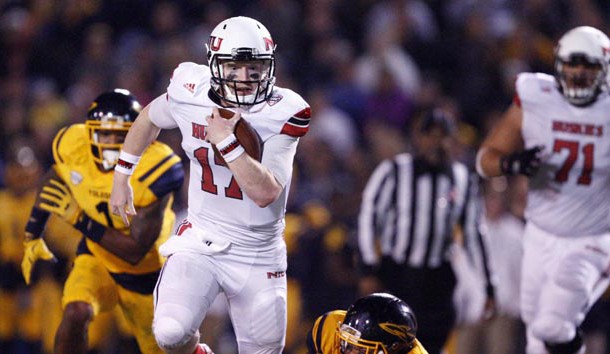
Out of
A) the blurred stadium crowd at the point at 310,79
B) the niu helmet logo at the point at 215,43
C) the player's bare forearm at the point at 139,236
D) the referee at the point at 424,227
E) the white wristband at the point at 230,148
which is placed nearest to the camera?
the white wristband at the point at 230,148

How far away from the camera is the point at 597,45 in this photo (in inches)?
235

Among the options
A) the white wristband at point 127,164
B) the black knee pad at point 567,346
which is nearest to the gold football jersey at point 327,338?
the white wristband at point 127,164

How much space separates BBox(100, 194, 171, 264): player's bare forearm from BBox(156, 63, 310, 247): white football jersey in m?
0.60

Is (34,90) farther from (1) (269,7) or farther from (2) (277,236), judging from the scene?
(2) (277,236)

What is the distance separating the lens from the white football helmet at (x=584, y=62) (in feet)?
19.5

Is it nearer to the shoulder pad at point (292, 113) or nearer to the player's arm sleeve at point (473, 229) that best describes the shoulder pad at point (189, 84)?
the shoulder pad at point (292, 113)

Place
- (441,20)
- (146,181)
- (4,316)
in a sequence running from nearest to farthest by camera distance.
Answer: (146,181) < (4,316) < (441,20)

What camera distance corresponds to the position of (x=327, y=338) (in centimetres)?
499

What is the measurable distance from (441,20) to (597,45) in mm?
4970

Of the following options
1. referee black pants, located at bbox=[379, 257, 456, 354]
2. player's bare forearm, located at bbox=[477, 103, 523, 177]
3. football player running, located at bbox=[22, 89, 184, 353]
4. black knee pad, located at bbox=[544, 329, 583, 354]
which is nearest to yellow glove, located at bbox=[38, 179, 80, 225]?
football player running, located at bbox=[22, 89, 184, 353]

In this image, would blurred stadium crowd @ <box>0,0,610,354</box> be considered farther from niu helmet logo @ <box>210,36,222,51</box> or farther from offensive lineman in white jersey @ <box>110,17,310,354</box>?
niu helmet logo @ <box>210,36,222,51</box>

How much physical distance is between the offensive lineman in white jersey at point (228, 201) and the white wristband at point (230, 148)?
178 millimetres

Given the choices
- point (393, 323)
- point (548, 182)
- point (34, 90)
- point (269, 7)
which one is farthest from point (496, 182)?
point (34, 90)

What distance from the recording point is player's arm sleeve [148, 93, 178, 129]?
5219 millimetres
